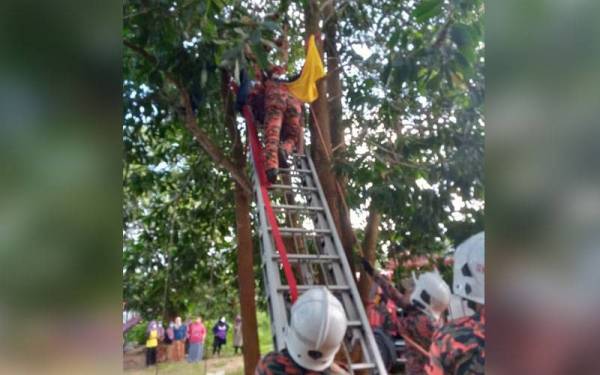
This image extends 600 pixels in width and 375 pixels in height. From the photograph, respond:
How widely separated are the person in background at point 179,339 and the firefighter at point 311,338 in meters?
2.91

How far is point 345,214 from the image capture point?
12.9 ft

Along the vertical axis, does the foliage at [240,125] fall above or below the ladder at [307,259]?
above

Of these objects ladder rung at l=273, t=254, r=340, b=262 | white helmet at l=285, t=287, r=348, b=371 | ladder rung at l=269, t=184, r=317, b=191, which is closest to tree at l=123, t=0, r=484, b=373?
ladder rung at l=269, t=184, r=317, b=191

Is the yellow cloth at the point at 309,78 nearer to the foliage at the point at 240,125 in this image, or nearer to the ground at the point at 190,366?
the foliage at the point at 240,125

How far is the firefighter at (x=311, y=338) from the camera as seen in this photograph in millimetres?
1986

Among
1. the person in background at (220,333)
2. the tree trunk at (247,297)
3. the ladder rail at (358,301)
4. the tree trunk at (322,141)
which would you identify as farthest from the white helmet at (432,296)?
the person in background at (220,333)

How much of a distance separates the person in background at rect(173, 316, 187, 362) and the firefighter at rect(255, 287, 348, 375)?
291 centimetres

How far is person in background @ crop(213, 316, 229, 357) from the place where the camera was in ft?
17.8

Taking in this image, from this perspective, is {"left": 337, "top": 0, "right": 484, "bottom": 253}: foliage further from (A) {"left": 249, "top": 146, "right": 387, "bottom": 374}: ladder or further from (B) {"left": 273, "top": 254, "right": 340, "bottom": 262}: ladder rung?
(B) {"left": 273, "top": 254, "right": 340, "bottom": 262}: ladder rung

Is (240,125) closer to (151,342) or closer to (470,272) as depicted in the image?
(151,342)

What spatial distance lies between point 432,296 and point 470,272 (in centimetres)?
120

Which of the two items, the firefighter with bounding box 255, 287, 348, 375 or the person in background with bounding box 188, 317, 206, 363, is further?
the person in background with bounding box 188, 317, 206, 363
